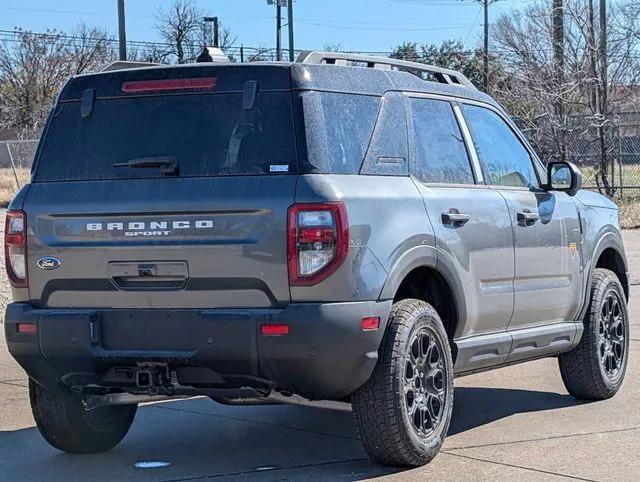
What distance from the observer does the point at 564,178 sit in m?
7.58

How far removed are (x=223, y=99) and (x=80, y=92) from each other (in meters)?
0.86

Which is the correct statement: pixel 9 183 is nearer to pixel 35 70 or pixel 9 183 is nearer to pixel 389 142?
pixel 35 70

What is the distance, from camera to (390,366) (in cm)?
569

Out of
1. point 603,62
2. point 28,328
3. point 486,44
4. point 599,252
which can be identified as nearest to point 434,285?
point 599,252

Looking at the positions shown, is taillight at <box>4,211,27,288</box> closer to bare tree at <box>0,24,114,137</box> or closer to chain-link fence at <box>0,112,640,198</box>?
chain-link fence at <box>0,112,640,198</box>

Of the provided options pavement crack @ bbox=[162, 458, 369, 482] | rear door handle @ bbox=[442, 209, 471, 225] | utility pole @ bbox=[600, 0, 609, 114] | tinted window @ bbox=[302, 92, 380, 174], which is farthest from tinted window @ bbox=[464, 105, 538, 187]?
utility pole @ bbox=[600, 0, 609, 114]

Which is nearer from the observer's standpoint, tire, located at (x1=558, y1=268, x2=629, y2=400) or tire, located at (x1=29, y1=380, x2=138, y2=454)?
Answer: tire, located at (x1=29, y1=380, x2=138, y2=454)

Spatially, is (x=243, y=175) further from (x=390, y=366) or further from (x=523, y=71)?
(x=523, y=71)

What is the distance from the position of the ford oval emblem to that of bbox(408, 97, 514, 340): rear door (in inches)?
74.0

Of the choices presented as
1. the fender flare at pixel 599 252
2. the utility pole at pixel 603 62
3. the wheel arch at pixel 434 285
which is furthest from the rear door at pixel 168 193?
the utility pole at pixel 603 62

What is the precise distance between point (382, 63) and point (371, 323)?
5.39ft

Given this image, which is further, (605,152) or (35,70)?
(35,70)

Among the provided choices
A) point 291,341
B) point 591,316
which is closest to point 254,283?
point 291,341

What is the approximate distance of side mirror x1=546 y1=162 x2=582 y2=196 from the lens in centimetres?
748
